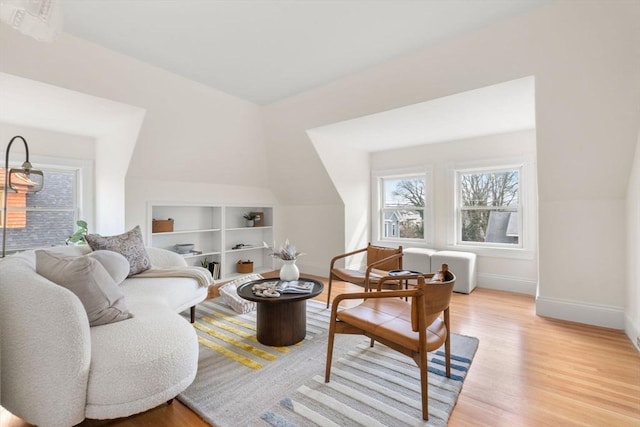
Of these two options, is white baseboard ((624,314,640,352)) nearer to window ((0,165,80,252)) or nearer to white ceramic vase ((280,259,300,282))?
white ceramic vase ((280,259,300,282))

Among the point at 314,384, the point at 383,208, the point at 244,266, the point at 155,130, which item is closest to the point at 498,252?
the point at 383,208

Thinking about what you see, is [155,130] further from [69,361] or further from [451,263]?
[451,263]

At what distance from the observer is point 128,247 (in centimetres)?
271

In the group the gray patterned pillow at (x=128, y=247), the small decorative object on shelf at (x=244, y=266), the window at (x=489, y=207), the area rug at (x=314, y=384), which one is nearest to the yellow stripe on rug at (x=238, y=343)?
the area rug at (x=314, y=384)

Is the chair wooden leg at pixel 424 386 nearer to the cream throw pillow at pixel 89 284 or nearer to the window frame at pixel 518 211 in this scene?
the cream throw pillow at pixel 89 284

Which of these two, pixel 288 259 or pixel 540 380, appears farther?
pixel 288 259

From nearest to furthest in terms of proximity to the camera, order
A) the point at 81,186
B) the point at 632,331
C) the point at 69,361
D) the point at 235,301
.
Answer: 1. the point at 69,361
2. the point at 632,331
3. the point at 235,301
4. the point at 81,186

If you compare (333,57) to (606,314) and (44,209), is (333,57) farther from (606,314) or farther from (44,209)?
(44,209)

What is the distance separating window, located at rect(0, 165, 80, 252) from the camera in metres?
3.34

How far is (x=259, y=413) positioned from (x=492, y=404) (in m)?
1.31

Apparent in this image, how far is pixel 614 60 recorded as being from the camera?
2.08 meters

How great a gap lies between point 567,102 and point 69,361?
11.9 ft

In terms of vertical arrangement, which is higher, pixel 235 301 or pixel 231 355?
pixel 235 301

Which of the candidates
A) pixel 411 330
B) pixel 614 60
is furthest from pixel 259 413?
pixel 614 60
